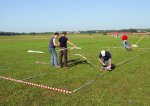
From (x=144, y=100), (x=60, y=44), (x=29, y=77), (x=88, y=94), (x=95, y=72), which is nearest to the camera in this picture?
(x=144, y=100)

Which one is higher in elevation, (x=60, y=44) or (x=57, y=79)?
(x=60, y=44)

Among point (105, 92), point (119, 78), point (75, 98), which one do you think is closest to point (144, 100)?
point (105, 92)

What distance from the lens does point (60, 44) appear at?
43.6 ft

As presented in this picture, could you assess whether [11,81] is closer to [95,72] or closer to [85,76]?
[85,76]

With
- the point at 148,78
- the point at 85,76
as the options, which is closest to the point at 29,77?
the point at 85,76

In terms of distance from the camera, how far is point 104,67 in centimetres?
1259

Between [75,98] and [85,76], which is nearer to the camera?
[75,98]

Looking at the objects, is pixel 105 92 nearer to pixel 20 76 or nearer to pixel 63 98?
pixel 63 98

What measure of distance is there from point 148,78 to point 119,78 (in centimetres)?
118

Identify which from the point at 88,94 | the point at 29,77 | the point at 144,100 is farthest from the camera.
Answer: the point at 29,77

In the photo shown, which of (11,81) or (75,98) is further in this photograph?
(11,81)

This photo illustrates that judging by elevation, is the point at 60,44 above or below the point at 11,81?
above

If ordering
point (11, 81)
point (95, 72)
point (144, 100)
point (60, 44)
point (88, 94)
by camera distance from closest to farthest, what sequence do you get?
point (144, 100) < point (88, 94) < point (11, 81) < point (95, 72) < point (60, 44)

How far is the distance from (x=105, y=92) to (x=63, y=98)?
1461 millimetres
